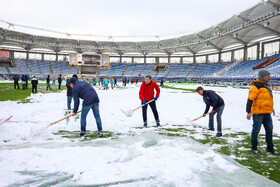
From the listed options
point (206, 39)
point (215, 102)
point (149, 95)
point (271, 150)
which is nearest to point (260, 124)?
point (271, 150)

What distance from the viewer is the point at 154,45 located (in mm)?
55000

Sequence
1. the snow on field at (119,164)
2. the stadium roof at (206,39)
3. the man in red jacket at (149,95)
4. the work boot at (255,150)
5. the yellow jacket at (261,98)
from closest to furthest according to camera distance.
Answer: the snow on field at (119,164)
the yellow jacket at (261,98)
the work boot at (255,150)
the man in red jacket at (149,95)
the stadium roof at (206,39)

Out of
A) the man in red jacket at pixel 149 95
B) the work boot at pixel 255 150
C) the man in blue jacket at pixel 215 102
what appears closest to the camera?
the work boot at pixel 255 150

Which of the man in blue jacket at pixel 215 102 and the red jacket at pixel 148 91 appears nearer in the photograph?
the man in blue jacket at pixel 215 102

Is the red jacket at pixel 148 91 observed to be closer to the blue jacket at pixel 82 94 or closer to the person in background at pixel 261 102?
the blue jacket at pixel 82 94

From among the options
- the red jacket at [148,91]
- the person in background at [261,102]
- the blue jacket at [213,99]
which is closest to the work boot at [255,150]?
the person in background at [261,102]

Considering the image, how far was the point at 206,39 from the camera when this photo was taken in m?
43.5

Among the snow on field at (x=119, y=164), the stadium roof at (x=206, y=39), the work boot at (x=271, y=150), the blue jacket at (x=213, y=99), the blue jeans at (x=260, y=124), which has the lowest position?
the work boot at (x=271, y=150)

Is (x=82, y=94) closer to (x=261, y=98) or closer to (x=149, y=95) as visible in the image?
(x=149, y=95)

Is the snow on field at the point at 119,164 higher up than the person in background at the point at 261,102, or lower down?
lower down

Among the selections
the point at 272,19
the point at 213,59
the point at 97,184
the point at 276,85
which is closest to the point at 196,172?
the point at 97,184

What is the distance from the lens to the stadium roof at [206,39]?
30489 millimetres

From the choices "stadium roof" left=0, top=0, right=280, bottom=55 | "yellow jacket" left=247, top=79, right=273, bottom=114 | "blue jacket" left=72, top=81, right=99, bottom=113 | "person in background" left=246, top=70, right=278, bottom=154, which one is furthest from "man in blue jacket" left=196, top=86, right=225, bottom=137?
"stadium roof" left=0, top=0, right=280, bottom=55

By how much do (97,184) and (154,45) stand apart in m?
55.8
